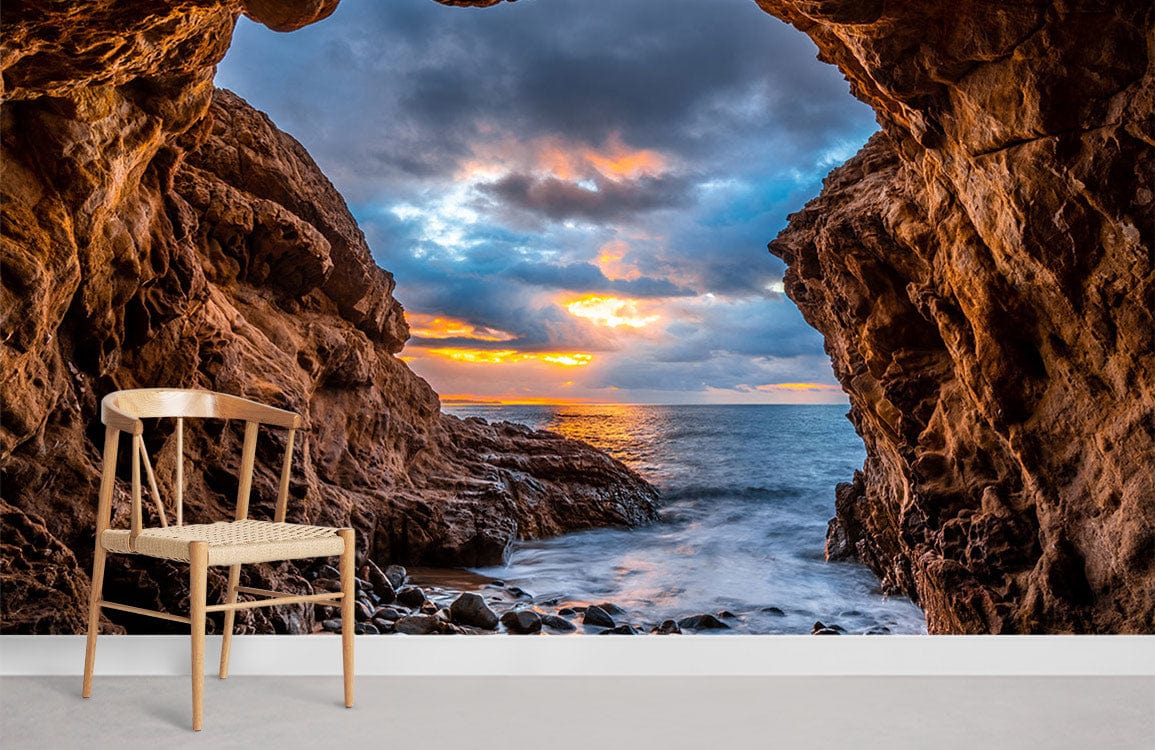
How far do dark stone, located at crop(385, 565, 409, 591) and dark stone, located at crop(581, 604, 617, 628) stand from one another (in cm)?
150

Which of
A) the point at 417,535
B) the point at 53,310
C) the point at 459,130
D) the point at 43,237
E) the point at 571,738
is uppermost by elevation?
the point at 459,130

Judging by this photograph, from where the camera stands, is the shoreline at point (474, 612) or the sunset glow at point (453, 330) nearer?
the shoreline at point (474, 612)

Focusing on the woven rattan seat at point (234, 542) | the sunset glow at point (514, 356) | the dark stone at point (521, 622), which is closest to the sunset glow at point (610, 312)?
the sunset glow at point (514, 356)

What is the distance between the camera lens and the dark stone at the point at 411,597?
20.0 feet

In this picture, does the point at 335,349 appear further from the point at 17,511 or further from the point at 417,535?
the point at 17,511

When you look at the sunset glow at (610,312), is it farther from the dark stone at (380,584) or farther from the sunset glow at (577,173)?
the dark stone at (380,584)

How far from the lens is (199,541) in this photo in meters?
1.90

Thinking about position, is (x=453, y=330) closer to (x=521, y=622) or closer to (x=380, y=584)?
(x=380, y=584)

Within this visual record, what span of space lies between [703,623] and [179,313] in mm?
4996

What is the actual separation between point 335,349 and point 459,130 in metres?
2.18

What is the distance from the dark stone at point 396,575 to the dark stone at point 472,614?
0.82m

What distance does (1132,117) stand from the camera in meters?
3.03

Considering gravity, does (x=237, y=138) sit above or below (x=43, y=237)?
above

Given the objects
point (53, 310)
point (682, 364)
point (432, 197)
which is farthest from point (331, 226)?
point (53, 310)
